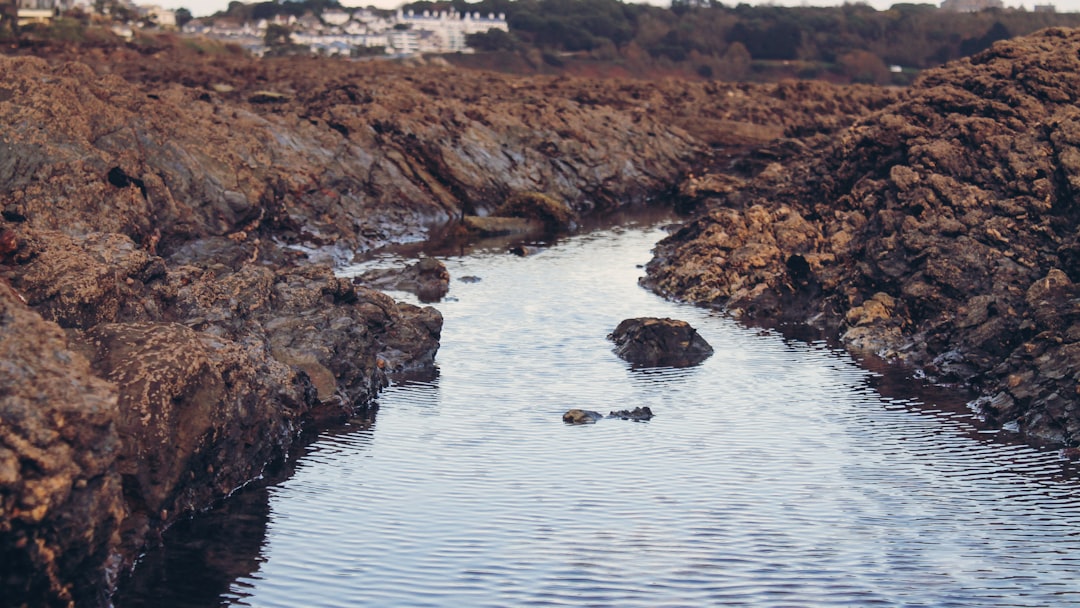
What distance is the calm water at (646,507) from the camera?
17.8m

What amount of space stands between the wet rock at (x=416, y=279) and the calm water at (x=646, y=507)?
9.75m

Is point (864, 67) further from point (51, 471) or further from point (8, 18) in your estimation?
point (51, 471)

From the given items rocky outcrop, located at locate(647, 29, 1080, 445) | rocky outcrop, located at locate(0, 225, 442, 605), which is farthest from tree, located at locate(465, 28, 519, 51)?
rocky outcrop, located at locate(0, 225, 442, 605)

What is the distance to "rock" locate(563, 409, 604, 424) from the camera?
26.5 meters

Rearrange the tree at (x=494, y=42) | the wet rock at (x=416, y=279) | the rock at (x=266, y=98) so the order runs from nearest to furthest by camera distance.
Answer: the wet rock at (x=416, y=279)
the rock at (x=266, y=98)
the tree at (x=494, y=42)

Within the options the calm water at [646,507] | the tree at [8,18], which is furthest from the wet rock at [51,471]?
the tree at [8,18]

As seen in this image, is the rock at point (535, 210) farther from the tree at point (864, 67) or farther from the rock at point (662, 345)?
the tree at point (864, 67)

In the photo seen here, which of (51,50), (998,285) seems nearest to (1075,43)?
(998,285)

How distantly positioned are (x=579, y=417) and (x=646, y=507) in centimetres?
558

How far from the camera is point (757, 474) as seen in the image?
23016mm

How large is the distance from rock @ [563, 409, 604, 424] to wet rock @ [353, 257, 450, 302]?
47.8 feet

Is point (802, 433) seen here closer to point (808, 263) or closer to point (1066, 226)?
point (1066, 226)

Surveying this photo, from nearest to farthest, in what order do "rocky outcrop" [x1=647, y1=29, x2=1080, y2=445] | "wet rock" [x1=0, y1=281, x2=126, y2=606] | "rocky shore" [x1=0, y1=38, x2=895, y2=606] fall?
"wet rock" [x1=0, y1=281, x2=126, y2=606], "rocky shore" [x1=0, y1=38, x2=895, y2=606], "rocky outcrop" [x1=647, y1=29, x2=1080, y2=445]

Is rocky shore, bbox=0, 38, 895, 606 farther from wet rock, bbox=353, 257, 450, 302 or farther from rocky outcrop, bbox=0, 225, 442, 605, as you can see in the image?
wet rock, bbox=353, 257, 450, 302
